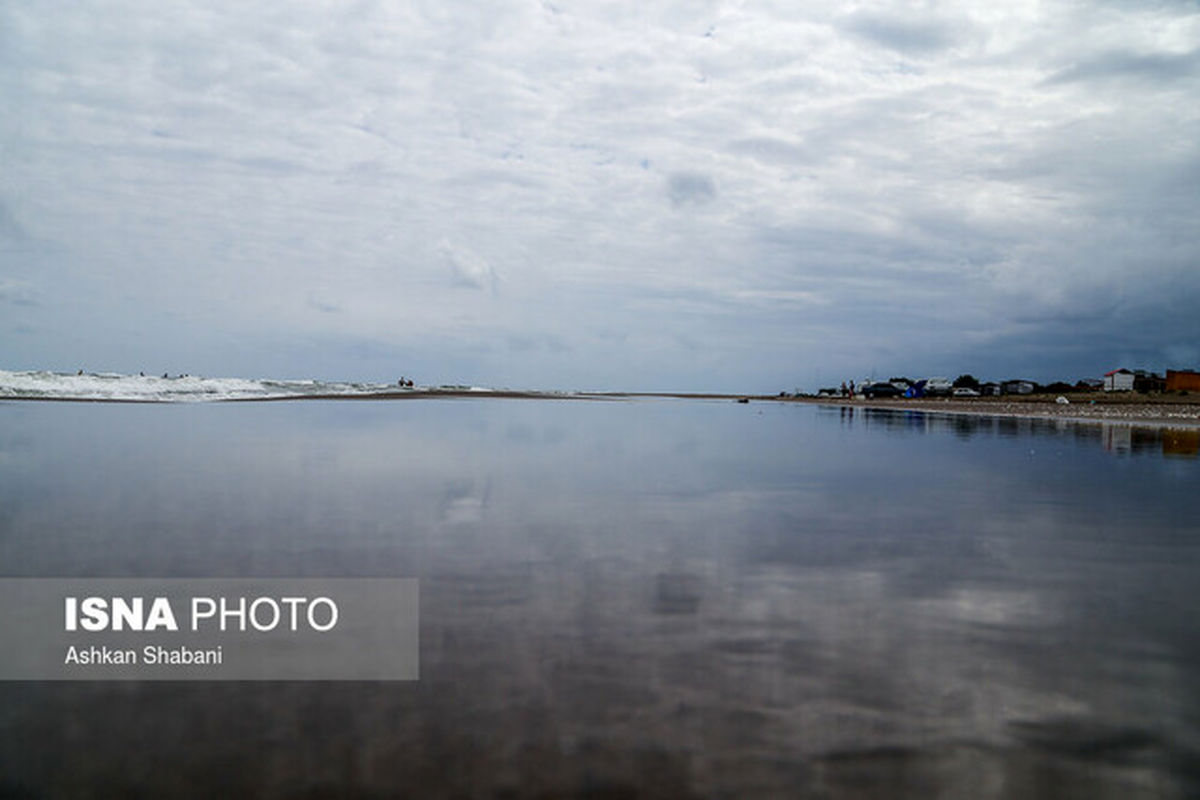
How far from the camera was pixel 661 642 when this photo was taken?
6.33 m

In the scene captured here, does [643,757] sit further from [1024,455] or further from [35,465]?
[1024,455]

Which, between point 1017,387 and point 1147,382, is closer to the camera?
point 1147,382

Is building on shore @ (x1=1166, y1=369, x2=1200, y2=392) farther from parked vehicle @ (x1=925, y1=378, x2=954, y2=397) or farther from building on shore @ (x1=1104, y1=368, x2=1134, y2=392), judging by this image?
parked vehicle @ (x1=925, y1=378, x2=954, y2=397)

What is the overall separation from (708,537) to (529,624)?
4.73 metres

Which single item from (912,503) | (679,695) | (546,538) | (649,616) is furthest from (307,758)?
(912,503)

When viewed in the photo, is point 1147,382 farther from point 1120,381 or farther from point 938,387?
point 938,387

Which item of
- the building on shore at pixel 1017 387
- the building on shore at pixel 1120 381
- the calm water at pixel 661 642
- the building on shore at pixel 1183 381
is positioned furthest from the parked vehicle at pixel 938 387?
the calm water at pixel 661 642

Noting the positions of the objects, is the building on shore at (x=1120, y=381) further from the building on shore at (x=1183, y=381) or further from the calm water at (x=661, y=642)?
the calm water at (x=661, y=642)

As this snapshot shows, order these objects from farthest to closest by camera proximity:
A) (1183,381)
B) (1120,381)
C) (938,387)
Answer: (938,387) < (1120,381) < (1183,381)

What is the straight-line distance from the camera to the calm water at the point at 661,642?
14.2ft

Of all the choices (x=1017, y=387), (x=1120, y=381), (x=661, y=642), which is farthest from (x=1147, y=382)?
(x=661, y=642)

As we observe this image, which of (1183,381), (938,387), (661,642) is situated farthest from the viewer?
(938,387)

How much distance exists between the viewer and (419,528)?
10.9 m

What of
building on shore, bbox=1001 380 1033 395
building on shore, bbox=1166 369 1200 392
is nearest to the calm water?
building on shore, bbox=1166 369 1200 392
